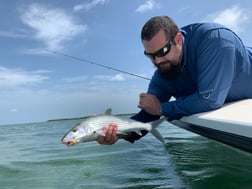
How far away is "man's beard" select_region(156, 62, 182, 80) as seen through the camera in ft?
11.6

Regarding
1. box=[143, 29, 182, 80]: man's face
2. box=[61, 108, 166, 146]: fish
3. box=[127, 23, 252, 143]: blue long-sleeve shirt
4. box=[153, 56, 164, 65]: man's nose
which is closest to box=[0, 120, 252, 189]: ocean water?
box=[61, 108, 166, 146]: fish

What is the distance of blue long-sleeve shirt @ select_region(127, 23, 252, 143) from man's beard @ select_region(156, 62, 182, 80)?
0.24 feet

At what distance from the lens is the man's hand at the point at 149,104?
A: 3877 mm

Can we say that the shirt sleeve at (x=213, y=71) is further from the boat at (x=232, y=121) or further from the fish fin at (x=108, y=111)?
the fish fin at (x=108, y=111)

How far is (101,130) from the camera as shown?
3.62 metres

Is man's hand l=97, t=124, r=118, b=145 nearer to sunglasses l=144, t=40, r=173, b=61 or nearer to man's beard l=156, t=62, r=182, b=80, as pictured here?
man's beard l=156, t=62, r=182, b=80

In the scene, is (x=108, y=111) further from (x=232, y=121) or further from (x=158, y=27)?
(x=232, y=121)

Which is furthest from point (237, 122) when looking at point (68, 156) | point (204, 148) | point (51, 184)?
point (68, 156)

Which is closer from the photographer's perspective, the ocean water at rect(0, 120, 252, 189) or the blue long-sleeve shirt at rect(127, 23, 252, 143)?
the blue long-sleeve shirt at rect(127, 23, 252, 143)

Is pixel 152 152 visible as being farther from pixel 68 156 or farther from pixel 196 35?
pixel 196 35

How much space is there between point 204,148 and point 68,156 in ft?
8.66

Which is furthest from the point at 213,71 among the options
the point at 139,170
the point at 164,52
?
the point at 139,170

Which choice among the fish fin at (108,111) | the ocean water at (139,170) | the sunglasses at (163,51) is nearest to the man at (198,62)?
the sunglasses at (163,51)

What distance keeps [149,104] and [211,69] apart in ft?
3.09
